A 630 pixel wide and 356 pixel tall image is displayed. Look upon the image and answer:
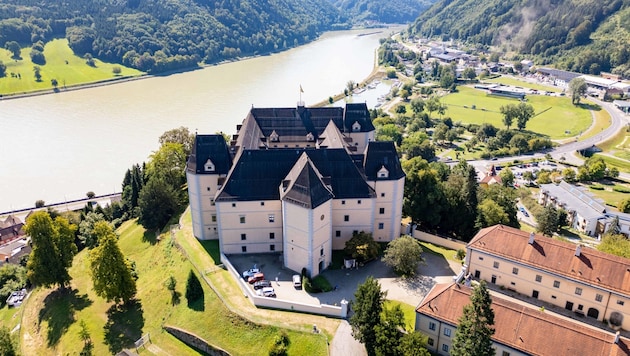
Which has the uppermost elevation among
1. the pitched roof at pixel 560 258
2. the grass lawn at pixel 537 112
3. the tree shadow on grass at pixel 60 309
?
the pitched roof at pixel 560 258

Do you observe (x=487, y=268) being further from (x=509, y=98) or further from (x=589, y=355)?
(x=509, y=98)

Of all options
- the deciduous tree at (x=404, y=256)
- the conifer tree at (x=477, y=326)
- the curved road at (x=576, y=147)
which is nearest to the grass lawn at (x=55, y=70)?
the curved road at (x=576, y=147)

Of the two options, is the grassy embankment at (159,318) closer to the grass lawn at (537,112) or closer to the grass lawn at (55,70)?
the grass lawn at (537,112)

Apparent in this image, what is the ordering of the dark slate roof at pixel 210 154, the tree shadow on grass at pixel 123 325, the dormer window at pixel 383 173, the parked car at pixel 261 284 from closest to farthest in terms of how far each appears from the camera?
the tree shadow on grass at pixel 123 325 → the parked car at pixel 261 284 → the dormer window at pixel 383 173 → the dark slate roof at pixel 210 154

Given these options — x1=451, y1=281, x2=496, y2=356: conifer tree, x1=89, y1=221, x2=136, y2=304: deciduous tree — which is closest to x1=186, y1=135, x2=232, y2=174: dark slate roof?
x1=89, y1=221, x2=136, y2=304: deciduous tree

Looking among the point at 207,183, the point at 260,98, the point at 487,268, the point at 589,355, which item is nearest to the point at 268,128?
the point at 207,183

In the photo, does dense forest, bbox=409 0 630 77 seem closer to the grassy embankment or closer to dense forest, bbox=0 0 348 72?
dense forest, bbox=0 0 348 72
